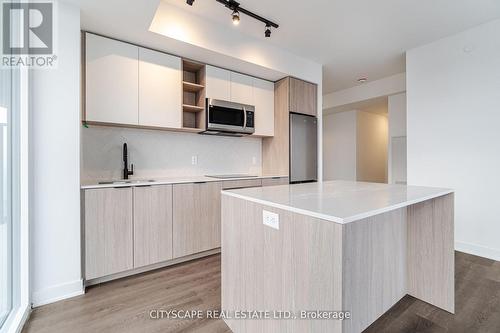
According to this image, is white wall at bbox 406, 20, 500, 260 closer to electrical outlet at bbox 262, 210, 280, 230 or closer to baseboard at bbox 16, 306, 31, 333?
electrical outlet at bbox 262, 210, 280, 230

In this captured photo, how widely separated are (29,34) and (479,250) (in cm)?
500

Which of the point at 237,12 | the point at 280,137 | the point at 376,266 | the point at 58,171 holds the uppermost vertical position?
the point at 237,12

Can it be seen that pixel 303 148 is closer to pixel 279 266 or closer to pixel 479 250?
pixel 479 250

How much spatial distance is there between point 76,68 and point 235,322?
234 cm

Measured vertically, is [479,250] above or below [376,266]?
below

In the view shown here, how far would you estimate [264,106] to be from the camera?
350 centimetres

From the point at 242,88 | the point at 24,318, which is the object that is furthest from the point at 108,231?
the point at 242,88

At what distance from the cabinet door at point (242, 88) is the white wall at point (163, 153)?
0.62 meters

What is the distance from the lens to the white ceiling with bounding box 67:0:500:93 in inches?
91.4

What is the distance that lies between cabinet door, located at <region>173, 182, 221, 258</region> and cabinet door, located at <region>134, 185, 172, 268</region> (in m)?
0.07

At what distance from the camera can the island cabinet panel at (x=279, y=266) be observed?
3.12 feet

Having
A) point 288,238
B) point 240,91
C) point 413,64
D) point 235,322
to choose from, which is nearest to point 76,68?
point 240,91

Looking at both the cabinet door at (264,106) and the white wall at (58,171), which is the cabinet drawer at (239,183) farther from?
the white wall at (58,171)

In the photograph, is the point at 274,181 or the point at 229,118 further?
the point at 274,181
